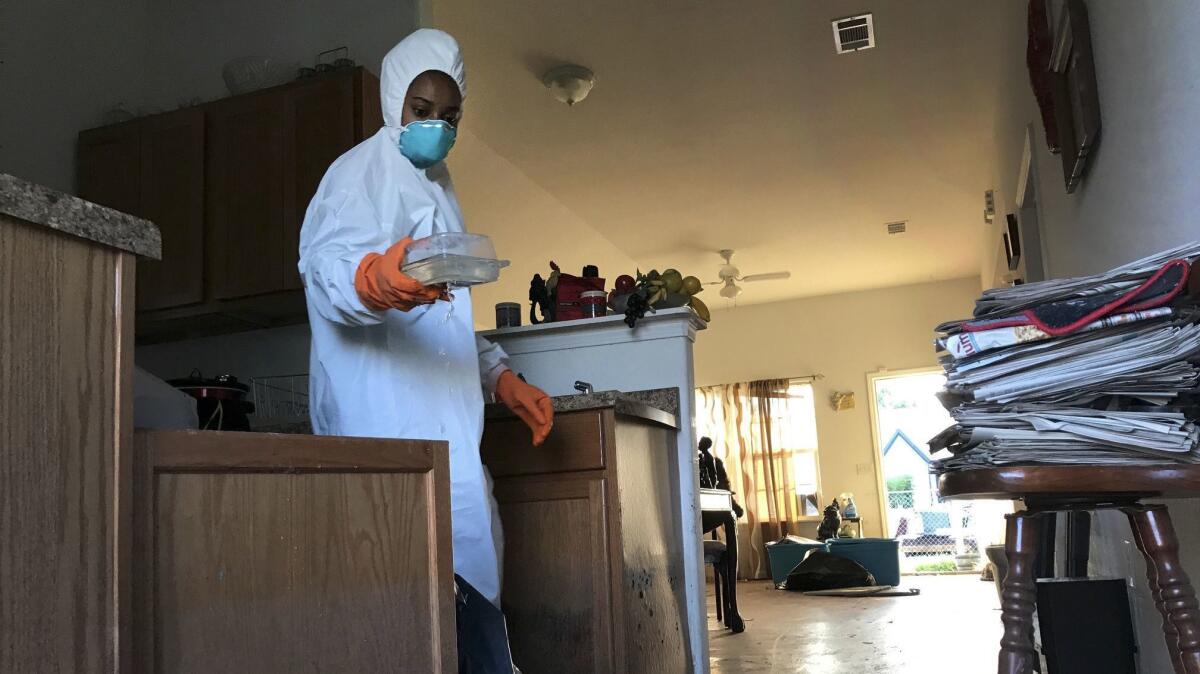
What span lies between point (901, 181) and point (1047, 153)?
2994 millimetres

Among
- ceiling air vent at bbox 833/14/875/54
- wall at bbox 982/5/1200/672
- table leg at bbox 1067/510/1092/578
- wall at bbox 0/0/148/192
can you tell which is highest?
ceiling air vent at bbox 833/14/875/54

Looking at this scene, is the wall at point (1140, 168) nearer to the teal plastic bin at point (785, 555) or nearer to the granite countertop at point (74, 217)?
the granite countertop at point (74, 217)

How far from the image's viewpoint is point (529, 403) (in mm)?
1758

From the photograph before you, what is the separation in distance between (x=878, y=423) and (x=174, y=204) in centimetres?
701

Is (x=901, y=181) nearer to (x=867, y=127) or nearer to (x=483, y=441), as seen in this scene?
(x=867, y=127)

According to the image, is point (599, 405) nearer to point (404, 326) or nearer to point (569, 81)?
point (404, 326)

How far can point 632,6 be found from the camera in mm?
4023

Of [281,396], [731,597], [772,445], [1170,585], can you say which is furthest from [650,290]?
[772,445]

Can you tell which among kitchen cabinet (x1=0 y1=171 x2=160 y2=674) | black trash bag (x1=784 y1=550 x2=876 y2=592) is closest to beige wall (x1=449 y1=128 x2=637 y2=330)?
black trash bag (x1=784 y1=550 x2=876 y2=592)

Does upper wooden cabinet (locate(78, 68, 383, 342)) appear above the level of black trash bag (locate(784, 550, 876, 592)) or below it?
above

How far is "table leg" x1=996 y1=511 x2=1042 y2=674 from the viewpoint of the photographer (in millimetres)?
1199

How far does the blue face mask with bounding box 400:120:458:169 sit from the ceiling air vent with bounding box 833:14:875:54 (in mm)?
2995

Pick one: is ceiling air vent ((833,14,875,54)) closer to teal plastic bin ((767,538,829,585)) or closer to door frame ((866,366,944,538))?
teal plastic bin ((767,538,829,585))

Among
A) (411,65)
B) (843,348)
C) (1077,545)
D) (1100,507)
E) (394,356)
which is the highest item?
(843,348)
